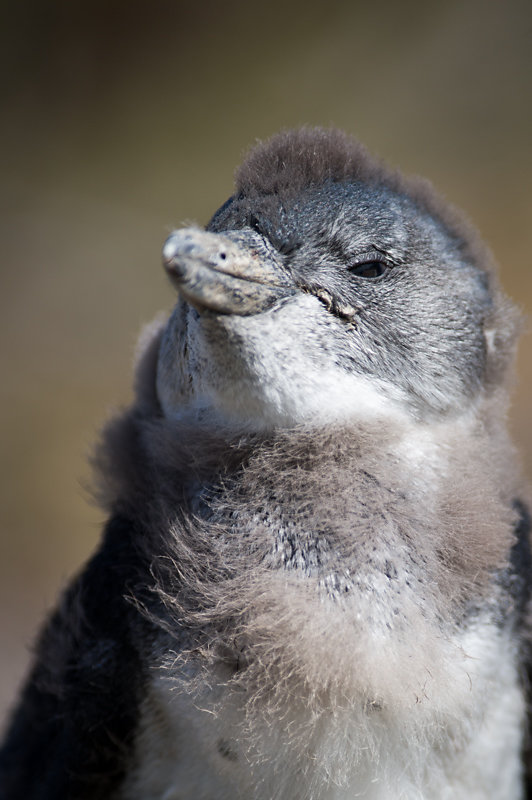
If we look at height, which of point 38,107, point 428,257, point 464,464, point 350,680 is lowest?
point 350,680

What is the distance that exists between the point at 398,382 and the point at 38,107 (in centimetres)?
411

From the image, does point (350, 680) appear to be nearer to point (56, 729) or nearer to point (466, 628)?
point (466, 628)

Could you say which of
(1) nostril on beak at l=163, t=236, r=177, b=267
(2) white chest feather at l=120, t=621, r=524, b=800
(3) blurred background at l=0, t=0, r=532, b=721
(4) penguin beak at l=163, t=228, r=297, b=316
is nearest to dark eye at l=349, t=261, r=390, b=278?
(4) penguin beak at l=163, t=228, r=297, b=316

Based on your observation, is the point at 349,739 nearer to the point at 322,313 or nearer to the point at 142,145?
the point at 322,313

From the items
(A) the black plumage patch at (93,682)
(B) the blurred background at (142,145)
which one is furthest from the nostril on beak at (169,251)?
(B) the blurred background at (142,145)

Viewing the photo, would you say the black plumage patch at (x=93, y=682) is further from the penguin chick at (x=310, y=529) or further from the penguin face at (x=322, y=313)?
the penguin face at (x=322, y=313)

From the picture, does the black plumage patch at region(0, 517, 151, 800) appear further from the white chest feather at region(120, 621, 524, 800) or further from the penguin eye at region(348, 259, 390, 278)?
the penguin eye at region(348, 259, 390, 278)

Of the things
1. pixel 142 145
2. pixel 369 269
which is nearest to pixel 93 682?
pixel 369 269

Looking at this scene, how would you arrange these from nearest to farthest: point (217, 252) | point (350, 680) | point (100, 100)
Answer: point (350, 680) → point (217, 252) → point (100, 100)

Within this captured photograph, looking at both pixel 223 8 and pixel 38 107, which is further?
pixel 38 107

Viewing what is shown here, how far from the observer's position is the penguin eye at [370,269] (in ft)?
5.08

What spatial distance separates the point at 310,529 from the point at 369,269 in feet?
1.75

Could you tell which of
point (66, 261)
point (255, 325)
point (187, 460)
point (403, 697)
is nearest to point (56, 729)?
point (187, 460)

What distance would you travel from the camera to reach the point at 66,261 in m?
5.19
